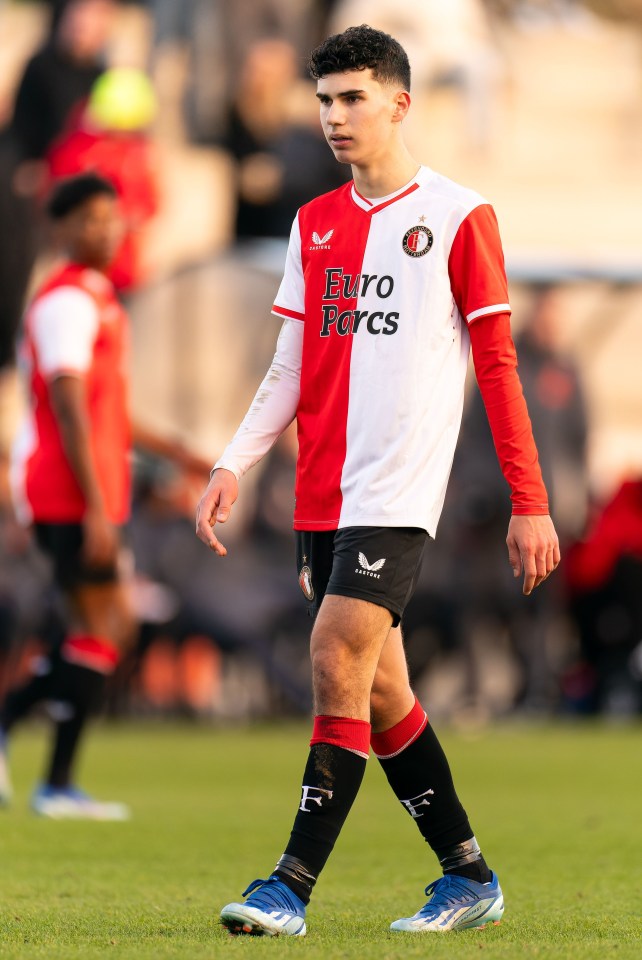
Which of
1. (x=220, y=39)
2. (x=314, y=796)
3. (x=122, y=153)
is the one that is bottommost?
(x=314, y=796)

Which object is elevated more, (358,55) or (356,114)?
(358,55)

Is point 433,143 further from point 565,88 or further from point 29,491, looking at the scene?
Answer: point 29,491

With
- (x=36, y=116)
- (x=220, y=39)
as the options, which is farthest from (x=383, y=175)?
(x=220, y=39)

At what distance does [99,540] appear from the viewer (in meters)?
7.48

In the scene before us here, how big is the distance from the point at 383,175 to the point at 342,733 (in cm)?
133

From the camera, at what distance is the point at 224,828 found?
7.30 m

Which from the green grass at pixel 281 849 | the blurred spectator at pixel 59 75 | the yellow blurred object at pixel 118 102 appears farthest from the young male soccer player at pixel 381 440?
the blurred spectator at pixel 59 75

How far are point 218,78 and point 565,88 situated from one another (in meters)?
7.17

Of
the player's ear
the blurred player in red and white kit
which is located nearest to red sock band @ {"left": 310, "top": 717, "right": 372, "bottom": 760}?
the player's ear

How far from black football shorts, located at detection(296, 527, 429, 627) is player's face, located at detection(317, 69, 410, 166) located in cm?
88

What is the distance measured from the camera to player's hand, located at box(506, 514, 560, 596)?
4.44 meters

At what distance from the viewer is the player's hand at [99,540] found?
7.49 metres

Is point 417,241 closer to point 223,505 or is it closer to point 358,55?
point 358,55

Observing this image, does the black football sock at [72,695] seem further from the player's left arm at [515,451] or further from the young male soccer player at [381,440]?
the player's left arm at [515,451]
